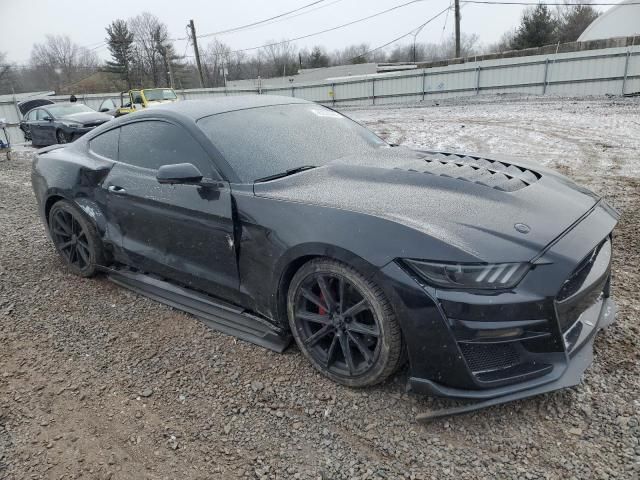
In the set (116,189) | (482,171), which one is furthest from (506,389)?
(116,189)

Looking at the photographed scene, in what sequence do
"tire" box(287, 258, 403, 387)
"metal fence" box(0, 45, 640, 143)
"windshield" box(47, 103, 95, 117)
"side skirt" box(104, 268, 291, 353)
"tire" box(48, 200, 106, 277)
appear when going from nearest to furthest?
"tire" box(287, 258, 403, 387) < "side skirt" box(104, 268, 291, 353) < "tire" box(48, 200, 106, 277) < "windshield" box(47, 103, 95, 117) < "metal fence" box(0, 45, 640, 143)

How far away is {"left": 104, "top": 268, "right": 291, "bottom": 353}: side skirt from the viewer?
114 inches

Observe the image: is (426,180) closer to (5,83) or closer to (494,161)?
(494,161)

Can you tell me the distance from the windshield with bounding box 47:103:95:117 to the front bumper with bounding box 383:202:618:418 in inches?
601

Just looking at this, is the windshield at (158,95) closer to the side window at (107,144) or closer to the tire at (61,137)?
the tire at (61,137)

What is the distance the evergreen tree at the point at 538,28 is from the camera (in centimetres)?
3431

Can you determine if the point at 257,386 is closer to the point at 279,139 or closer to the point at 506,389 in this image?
the point at 506,389

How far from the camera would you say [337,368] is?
2.55 metres

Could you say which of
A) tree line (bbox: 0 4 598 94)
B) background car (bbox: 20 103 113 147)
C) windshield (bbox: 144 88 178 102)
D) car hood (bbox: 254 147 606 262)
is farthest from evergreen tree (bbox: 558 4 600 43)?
car hood (bbox: 254 147 606 262)

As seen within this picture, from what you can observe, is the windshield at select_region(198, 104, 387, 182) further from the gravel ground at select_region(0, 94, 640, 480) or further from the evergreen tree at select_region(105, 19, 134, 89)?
the evergreen tree at select_region(105, 19, 134, 89)

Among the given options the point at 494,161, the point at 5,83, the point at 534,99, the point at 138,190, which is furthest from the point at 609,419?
the point at 5,83

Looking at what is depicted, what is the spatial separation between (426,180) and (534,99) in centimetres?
1745

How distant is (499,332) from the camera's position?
204 centimetres

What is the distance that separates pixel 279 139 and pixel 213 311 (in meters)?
1.26
